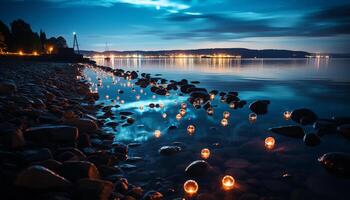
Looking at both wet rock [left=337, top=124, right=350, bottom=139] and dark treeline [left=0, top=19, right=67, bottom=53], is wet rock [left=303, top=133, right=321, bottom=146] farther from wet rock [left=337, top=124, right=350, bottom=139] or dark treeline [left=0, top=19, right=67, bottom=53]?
dark treeline [left=0, top=19, right=67, bottom=53]

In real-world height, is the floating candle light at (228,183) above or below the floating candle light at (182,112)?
below

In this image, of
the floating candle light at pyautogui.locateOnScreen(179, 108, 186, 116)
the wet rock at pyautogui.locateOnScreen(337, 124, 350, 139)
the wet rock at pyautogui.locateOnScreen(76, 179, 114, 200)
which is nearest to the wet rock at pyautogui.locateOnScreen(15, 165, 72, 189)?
the wet rock at pyautogui.locateOnScreen(76, 179, 114, 200)

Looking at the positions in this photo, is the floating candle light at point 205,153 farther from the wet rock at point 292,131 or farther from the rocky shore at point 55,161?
the wet rock at point 292,131

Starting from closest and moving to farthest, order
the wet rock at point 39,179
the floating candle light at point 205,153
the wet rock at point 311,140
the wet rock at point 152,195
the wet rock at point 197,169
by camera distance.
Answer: the wet rock at point 39,179, the wet rock at point 152,195, the wet rock at point 197,169, the floating candle light at point 205,153, the wet rock at point 311,140

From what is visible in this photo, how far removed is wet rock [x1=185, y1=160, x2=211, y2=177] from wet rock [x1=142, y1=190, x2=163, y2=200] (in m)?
1.32

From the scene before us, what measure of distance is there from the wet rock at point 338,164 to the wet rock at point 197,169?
10.9ft

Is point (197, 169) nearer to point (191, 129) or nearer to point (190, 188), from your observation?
point (190, 188)

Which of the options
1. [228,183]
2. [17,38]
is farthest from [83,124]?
[17,38]

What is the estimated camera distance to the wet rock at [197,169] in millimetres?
6285

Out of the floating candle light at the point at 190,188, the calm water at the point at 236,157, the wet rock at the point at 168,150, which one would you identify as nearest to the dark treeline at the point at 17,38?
the calm water at the point at 236,157

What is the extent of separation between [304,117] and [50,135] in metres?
10.7

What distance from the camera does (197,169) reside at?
20.9 feet

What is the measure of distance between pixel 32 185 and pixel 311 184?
19.8 ft

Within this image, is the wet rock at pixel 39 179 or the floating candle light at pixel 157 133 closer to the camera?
the wet rock at pixel 39 179
